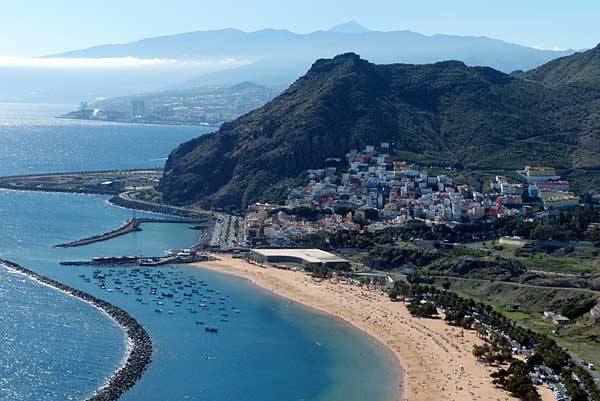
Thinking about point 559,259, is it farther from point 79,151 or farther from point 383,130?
point 79,151

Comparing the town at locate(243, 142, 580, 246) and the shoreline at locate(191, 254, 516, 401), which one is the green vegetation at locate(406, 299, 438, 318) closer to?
A: the shoreline at locate(191, 254, 516, 401)

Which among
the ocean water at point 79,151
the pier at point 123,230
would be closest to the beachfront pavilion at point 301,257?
the pier at point 123,230

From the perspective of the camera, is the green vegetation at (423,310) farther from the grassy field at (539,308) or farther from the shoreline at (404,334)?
the grassy field at (539,308)

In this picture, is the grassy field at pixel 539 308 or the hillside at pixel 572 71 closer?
the grassy field at pixel 539 308

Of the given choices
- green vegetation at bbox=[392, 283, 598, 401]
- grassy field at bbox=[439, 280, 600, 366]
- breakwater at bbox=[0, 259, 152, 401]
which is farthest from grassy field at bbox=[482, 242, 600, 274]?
breakwater at bbox=[0, 259, 152, 401]

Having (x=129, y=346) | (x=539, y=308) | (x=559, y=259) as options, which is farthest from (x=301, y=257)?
(x=129, y=346)
